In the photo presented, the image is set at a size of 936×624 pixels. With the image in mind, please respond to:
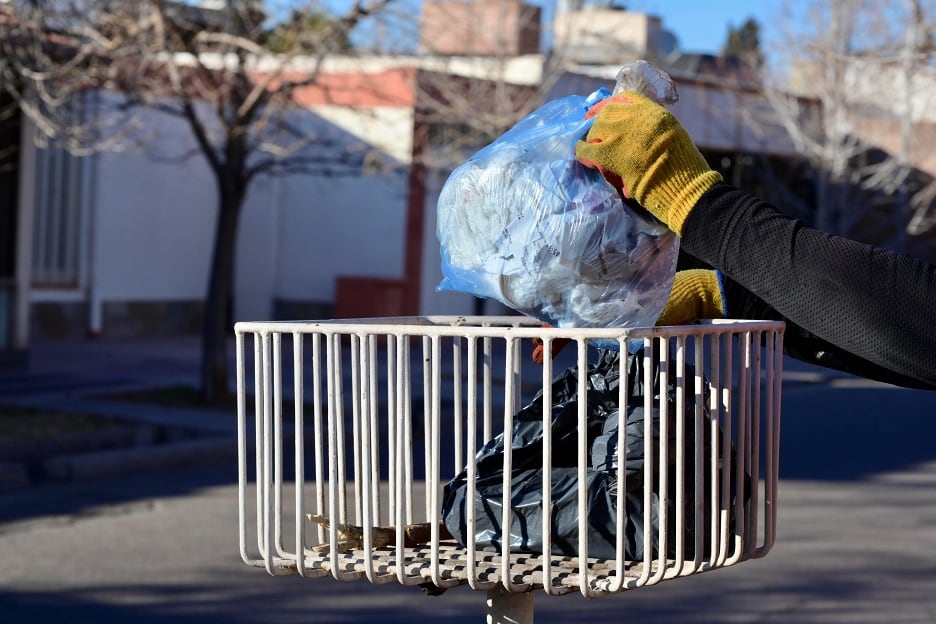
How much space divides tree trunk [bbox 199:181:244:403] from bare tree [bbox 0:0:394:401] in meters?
0.01

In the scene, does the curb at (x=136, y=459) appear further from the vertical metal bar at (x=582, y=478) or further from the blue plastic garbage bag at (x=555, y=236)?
the vertical metal bar at (x=582, y=478)

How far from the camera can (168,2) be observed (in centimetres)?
1156

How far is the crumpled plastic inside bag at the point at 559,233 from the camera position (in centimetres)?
180

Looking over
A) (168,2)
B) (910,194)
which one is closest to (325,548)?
(168,2)

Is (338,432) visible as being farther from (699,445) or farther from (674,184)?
(674,184)

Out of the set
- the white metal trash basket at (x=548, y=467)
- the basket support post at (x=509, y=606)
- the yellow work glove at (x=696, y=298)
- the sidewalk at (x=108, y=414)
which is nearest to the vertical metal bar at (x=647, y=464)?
the white metal trash basket at (x=548, y=467)

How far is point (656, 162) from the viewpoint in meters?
1.57

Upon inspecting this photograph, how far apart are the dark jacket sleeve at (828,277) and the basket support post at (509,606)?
679 mm

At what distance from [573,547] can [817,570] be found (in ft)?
17.8

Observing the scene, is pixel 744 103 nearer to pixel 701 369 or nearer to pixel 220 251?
pixel 220 251

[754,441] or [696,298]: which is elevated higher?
[696,298]

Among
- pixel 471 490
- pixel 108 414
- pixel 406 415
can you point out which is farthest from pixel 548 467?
pixel 108 414

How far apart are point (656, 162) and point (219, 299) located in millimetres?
10996

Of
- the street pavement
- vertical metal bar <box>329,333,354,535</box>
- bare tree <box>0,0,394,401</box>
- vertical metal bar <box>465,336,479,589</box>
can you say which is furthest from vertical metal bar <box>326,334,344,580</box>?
bare tree <box>0,0,394,401</box>
